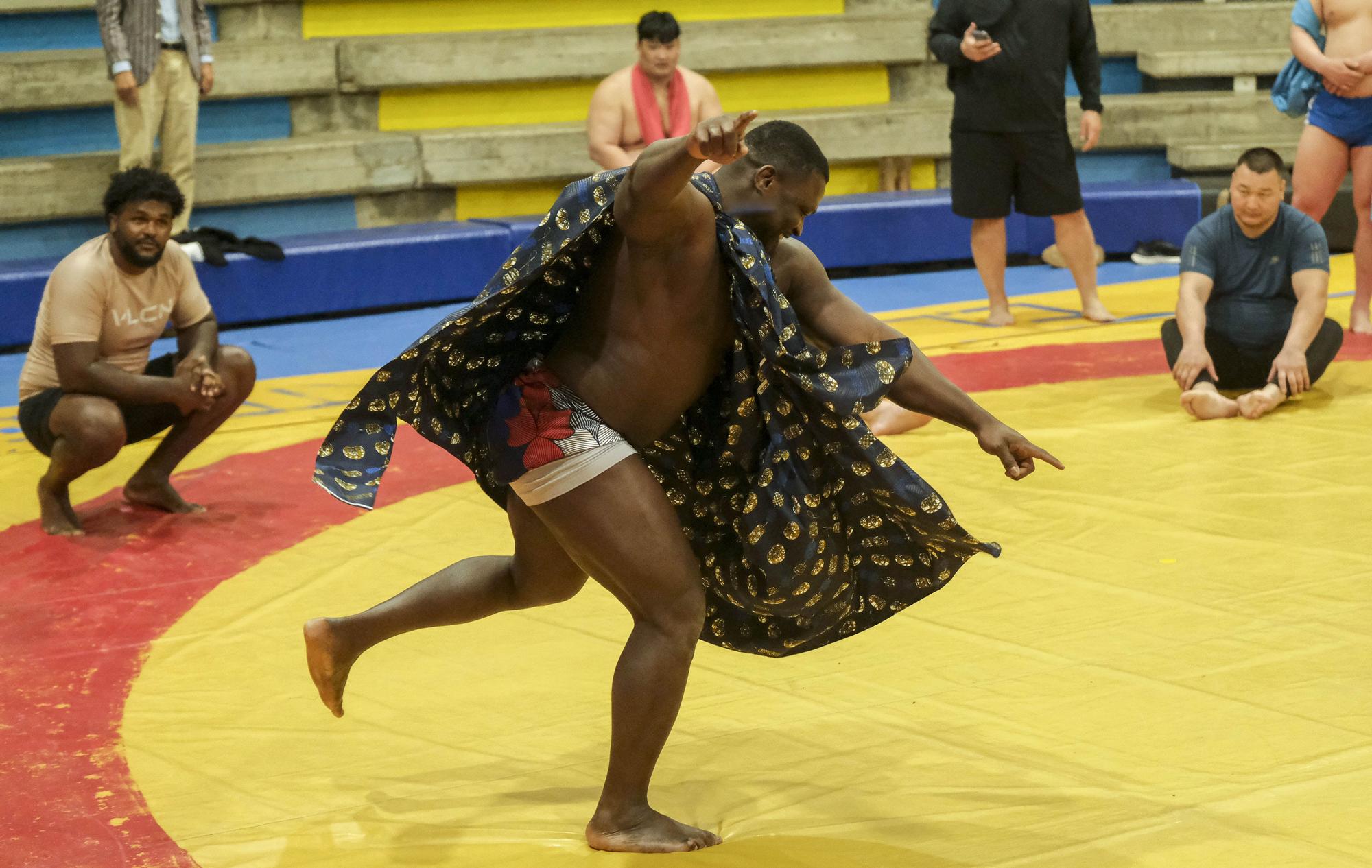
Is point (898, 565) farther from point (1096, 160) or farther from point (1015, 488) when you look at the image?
point (1096, 160)

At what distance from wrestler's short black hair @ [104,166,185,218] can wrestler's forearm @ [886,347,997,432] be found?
89.4 inches

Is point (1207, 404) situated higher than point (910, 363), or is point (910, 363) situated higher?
Answer: point (910, 363)

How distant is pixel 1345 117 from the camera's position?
5.73 metres

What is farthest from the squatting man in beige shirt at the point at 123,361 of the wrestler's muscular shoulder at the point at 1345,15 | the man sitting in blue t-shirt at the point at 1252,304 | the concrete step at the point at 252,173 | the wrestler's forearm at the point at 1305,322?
the wrestler's muscular shoulder at the point at 1345,15

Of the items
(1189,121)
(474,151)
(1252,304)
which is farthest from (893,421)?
(1189,121)

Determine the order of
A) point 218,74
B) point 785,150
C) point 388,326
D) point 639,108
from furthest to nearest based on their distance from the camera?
point 218,74 < point 388,326 < point 639,108 < point 785,150

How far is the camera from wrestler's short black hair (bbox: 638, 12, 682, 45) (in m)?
6.30

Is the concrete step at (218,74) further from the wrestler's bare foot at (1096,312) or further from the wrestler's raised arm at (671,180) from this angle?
the wrestler's raised arm at (671,180)

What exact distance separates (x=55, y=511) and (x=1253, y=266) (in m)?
3.45

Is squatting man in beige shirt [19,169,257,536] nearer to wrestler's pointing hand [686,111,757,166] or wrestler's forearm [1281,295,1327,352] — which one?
wrestler's pointing hand [686,111,757,166]

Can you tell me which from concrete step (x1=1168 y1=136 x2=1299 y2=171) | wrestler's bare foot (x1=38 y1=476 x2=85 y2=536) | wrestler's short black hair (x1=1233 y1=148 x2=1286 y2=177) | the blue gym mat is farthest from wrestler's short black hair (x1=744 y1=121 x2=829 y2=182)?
concrete step (x1=1168 y1=136 x2=1299 y2=171)

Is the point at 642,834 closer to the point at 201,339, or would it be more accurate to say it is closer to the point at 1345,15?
the point at 201,339

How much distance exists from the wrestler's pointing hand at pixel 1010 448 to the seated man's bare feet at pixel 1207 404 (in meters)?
2.51

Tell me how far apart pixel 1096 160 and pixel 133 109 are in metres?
5.31
